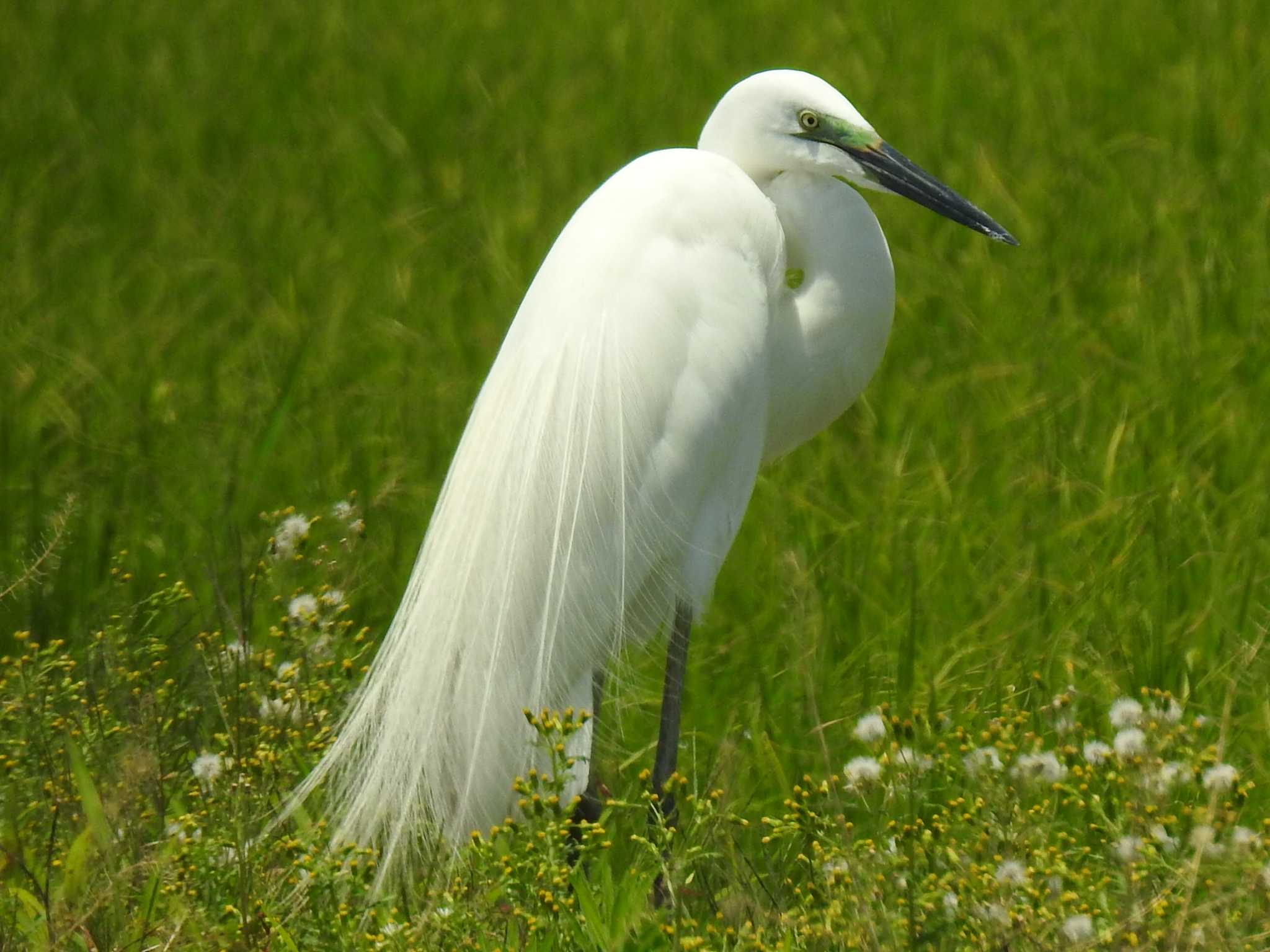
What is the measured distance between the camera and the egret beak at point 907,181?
2.60 meters

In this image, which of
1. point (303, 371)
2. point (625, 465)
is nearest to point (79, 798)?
point (625, 465)

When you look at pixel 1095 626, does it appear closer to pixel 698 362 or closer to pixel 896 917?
pixel 698 362

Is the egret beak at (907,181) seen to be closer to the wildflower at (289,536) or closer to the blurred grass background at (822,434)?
the blurred grass background at (822,434)

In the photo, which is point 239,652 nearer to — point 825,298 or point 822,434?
point 825,298

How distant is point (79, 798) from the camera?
2.41 meters

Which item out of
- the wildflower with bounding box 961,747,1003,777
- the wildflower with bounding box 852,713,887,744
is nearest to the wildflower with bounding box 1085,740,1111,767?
the wildflower with bounding box 961,747,1003,777

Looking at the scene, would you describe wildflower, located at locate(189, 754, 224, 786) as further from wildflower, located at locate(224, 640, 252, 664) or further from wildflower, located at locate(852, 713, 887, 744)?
wildflower, located at locate(852, 713, 887, 744)

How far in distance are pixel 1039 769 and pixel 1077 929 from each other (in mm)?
225

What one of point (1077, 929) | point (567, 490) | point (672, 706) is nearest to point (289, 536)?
point (567, 490)

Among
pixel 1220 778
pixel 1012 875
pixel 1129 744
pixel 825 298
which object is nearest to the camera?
pixel 1012 875

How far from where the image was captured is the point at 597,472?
2486mm

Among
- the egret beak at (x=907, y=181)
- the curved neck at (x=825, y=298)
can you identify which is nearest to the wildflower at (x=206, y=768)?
the curved neck at (x=825, y=298)

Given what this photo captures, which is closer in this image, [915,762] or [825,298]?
[915,762]

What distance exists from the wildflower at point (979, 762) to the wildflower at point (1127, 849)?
0.16 m
